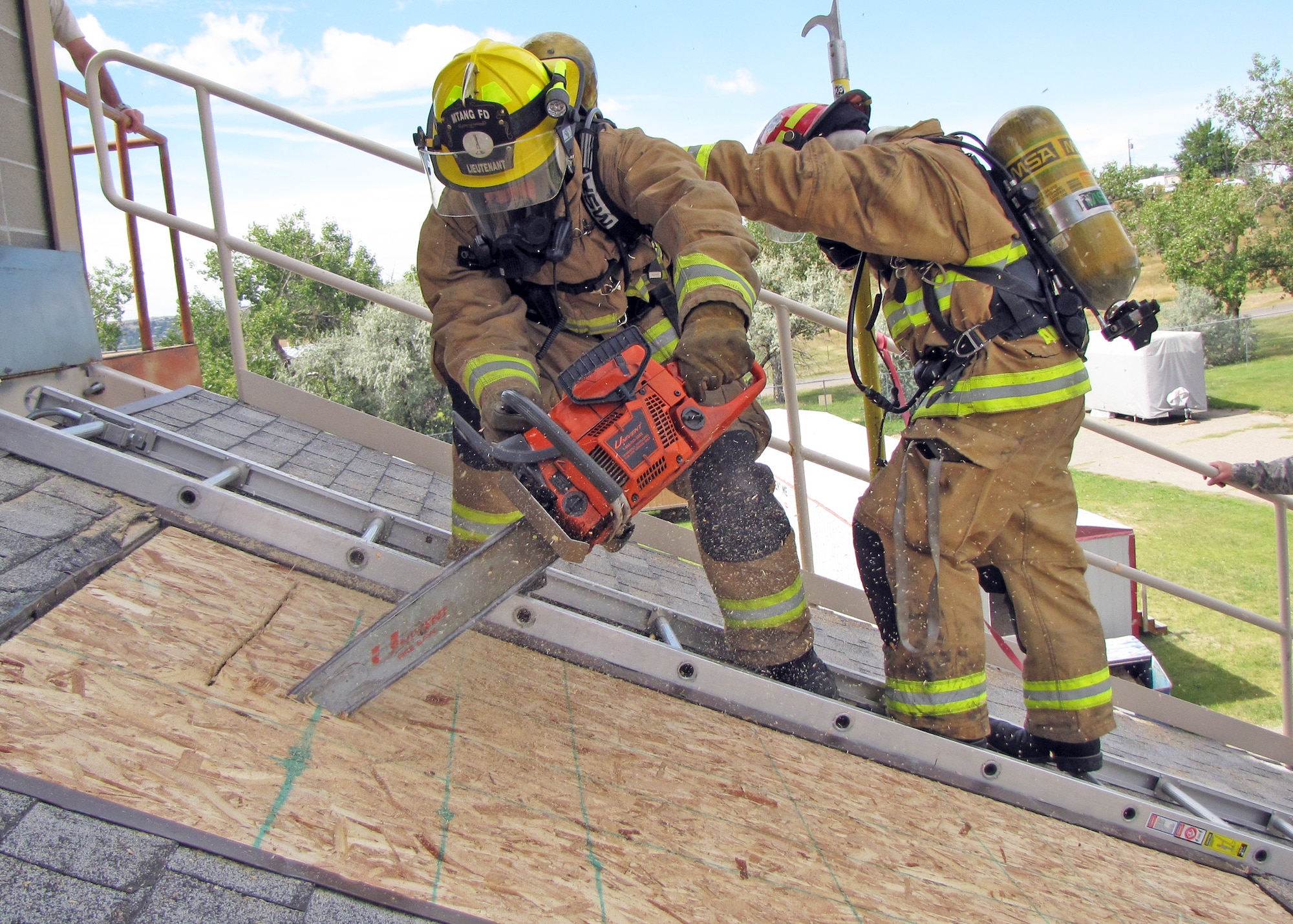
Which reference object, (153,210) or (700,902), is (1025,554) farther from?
(153,210)

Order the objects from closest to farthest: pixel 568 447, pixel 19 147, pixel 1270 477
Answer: pixel 568 447
pixel 1270 477
pixel 19 147

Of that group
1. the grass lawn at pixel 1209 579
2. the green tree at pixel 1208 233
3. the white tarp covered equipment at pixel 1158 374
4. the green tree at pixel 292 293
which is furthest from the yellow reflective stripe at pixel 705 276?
the green tree at pixel 1208 233

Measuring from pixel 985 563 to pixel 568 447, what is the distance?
5.39 ft

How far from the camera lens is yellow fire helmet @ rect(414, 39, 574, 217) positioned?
7.57 ft

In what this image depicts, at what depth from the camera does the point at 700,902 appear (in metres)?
1.67

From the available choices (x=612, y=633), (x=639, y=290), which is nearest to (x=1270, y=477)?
(x=639, y=290)

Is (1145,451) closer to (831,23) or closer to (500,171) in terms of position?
(831,23)

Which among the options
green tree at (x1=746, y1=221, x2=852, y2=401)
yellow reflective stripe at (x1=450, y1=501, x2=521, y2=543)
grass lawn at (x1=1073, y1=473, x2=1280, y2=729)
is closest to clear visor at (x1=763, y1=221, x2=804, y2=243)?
yellow reflective stripe at (x1=450, y1=501, x2=521, y2=543)

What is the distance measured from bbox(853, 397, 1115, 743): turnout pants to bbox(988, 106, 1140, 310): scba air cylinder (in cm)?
40

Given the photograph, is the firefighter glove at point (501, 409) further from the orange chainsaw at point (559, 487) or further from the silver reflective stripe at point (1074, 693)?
the silver reflective stripe at point (1074, 693)

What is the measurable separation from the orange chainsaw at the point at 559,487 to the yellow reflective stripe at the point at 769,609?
506 millimetres

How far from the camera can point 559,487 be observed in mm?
2141

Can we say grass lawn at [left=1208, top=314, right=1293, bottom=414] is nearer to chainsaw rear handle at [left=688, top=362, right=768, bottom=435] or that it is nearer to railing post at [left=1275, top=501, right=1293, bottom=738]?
railing post at [left=1275, top=501, right=1293, bottom=738]

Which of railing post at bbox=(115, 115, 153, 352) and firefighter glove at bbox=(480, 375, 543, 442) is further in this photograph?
railing post at bbox=(115, 115, 153, 352)
